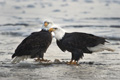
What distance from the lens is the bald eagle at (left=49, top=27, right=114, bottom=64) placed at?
616 centimetres

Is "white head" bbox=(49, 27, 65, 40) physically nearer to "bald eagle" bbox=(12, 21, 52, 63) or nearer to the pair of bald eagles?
the pair of bald eagles

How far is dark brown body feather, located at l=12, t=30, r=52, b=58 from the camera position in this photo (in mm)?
6191

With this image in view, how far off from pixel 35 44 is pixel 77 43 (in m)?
0.84

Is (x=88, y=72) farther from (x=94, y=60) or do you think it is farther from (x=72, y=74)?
(x=94, y=60)

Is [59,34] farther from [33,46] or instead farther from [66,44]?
[33,46]

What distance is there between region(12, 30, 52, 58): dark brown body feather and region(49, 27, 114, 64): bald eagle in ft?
1.05

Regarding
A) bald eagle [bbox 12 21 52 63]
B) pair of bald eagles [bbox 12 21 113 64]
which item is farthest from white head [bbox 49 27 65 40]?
bald eagle [bbox 12 21 52 63]

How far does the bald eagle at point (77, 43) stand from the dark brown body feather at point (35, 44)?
1.05 ft

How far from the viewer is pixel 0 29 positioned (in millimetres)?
11578

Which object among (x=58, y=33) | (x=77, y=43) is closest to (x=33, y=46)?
(x=58, y=33)

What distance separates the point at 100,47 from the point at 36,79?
1.90m

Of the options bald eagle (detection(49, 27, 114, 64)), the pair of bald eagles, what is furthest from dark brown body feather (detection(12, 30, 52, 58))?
bald eagle (detection(49, 27, 114, 64))

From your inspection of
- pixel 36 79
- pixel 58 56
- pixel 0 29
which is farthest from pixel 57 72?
pixel 0 29

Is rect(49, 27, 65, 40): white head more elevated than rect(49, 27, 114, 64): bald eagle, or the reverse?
rect(49, 27, 65, 40): white head
